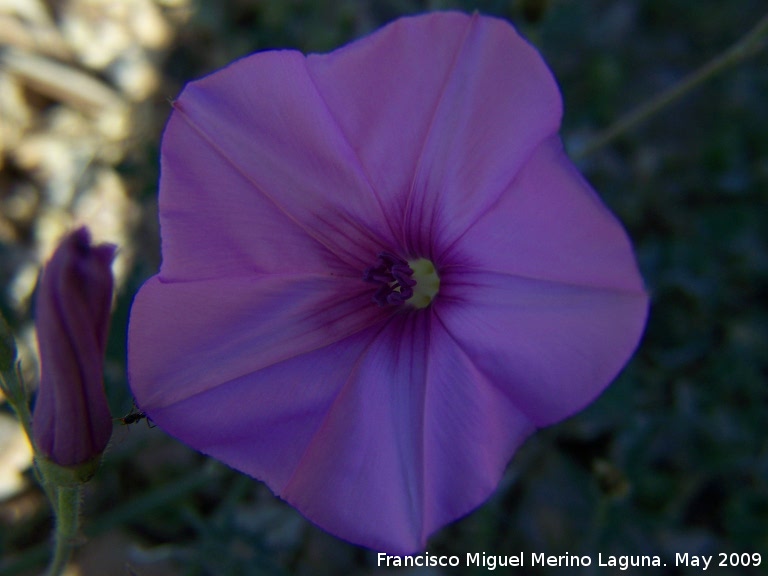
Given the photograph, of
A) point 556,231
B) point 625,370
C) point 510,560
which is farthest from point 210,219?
point 510,560

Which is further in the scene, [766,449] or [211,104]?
[766,449]

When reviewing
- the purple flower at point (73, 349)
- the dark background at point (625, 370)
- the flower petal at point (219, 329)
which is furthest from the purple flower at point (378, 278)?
the dark background at point (625, 370)

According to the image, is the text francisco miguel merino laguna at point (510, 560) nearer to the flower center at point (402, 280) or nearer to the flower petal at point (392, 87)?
the flower center at point (402, 280)

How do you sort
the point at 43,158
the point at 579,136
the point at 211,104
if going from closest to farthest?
the point at 211,104 → the point at 579,136 → the point at 43,158

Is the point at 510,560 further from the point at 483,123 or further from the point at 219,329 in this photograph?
the point at 483,123

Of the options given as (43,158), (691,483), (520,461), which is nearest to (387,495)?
(520,461)

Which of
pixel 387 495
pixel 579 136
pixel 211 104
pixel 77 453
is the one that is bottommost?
pixel 579 136

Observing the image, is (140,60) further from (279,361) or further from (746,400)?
(746,400)

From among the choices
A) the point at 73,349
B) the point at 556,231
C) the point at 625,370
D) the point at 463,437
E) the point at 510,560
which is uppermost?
the point at 73,349
